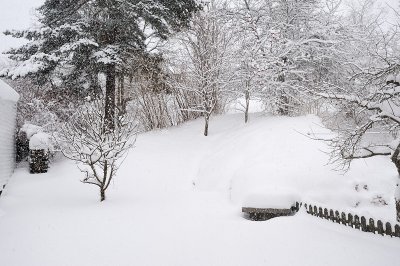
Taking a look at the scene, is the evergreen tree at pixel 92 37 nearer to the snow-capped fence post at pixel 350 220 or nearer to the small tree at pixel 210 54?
the small tree at pixel 210 54

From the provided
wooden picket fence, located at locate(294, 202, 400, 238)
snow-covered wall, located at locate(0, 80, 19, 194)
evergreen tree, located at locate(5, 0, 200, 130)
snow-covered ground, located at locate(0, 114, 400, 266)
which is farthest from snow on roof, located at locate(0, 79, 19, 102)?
wooden picket fence, located at locate(294, 202, 400, 238)

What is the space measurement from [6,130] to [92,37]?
5.20 meters

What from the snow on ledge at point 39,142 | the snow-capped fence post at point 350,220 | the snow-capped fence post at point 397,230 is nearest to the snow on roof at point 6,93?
the snow on ledge at point 39,142

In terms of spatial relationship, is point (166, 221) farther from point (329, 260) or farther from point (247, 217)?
point (329, 260)

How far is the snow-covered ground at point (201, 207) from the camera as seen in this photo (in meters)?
6.02

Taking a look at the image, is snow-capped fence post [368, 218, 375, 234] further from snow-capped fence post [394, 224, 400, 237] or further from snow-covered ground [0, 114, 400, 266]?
snow-capped fence post [394, 224, 400, 237]

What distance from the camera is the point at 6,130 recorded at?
1337 centimetres

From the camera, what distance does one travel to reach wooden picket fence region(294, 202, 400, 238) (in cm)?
638

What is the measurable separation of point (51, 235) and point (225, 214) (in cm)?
439

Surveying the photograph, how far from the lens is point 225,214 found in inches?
361

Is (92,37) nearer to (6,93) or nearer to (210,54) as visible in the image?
(6,93)

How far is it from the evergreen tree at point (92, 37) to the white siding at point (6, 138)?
165 centimetres

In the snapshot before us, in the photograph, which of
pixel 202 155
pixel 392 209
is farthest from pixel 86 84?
pixel 392 209

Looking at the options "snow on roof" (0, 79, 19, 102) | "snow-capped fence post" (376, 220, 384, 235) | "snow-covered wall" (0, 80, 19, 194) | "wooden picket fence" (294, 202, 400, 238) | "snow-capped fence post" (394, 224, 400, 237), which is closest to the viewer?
"snow-capped fence post" (394, 224, 400, 237)
